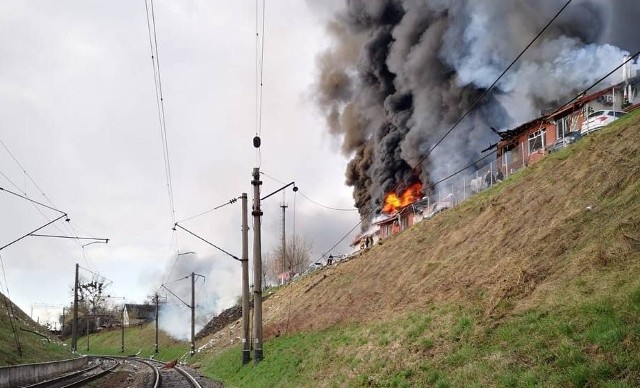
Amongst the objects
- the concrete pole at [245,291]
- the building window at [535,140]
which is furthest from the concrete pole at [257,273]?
the building window at [535,140]

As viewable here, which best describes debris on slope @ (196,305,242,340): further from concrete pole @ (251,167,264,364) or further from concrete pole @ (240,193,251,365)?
concrete pole @ (251,167,264,364)

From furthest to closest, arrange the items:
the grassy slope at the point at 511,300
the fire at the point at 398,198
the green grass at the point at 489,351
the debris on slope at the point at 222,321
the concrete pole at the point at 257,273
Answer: the debris on slope at the point at 222,321, the fire at the point at 398,198, the concrete pole at the point at 257,273, the grassy slope at the point at 511,300, the green grass at the point at 489,351

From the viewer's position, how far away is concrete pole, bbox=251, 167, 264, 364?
2584 centimetres

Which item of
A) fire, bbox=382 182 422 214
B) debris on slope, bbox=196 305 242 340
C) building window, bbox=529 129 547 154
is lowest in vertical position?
debris on slope, bbox=196 305 242 340

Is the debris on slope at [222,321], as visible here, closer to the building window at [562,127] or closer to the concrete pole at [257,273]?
the concrete pole at [257,273]

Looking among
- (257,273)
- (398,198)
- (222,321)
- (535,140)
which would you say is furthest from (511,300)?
(222,321)

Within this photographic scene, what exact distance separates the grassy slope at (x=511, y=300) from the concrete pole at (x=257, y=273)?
829mm

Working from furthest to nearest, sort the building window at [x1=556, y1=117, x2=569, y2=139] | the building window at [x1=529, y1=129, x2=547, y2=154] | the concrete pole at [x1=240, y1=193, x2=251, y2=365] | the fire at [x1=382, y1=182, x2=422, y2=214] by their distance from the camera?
the fire at [x1=382, y1=182, x2=422, y2=214] → the building window at [x1=529, y1=129, x2=547, y2=154] → the building window at [x1=556, y1=117, x2=569, y2=139] → the concrete pole at [x1=240, y1=193, x2=251, y2=365]

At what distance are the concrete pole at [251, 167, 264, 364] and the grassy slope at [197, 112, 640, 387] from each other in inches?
32.6

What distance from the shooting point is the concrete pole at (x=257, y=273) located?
25844 mm

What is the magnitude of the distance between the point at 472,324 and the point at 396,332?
3.69 meters

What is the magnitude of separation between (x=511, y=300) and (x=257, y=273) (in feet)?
49.9

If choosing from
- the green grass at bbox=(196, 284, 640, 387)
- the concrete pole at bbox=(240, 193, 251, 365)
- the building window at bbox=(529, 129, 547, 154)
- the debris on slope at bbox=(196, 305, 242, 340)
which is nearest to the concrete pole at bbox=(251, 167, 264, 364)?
the concrete pole at bbox=(240, 193, 251, 365)

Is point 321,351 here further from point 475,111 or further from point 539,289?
point 475,111
